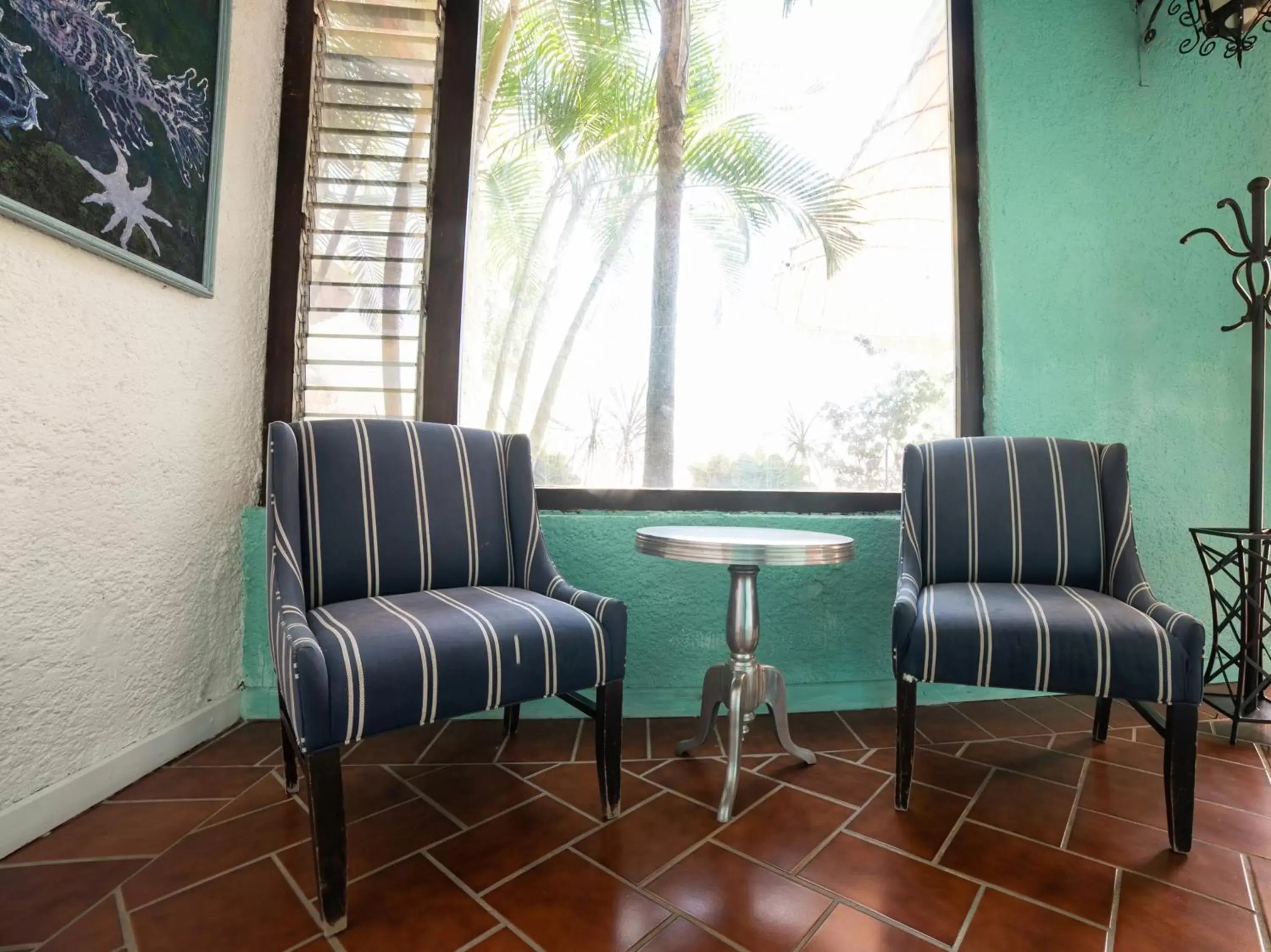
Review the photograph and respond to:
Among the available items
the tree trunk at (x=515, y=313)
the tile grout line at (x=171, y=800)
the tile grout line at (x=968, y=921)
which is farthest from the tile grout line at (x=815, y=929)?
the tree trunk at (x=515, y=313)

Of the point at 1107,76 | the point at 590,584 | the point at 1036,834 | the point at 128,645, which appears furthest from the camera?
the point at 1107,76

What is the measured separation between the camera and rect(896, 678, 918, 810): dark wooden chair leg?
1438mm

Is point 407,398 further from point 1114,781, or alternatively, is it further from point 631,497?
point 1114,781

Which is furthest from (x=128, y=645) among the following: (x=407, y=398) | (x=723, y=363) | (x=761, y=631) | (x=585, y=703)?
(x=723, y=363)

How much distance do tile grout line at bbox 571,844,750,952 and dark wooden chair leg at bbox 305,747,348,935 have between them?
461 mm

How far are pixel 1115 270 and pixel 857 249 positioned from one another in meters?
1.01

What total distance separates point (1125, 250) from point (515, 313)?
2.43 metres

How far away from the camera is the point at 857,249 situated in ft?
7.89

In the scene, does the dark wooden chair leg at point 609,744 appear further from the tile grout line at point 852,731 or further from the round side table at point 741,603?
the tile grout line at point 852,731

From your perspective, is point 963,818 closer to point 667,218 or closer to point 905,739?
point 905,739

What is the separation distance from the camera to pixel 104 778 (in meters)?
1.46

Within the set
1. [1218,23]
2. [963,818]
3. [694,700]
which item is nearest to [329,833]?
[694,700]

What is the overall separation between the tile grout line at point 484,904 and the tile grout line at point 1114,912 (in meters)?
0.98

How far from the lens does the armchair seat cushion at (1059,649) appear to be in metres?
1.27
